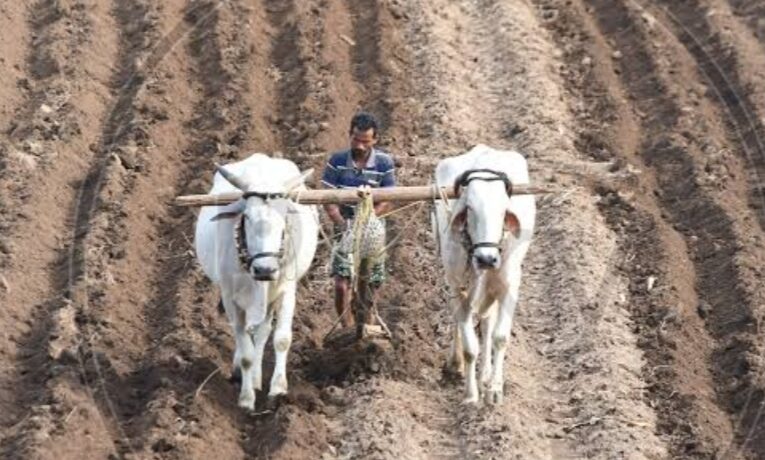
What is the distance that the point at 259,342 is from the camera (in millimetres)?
9531

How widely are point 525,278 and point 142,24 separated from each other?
6.23 metres

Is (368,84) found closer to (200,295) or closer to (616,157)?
(616,157)

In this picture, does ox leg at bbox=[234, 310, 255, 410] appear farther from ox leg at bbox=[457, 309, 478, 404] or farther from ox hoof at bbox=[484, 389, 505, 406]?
ox hoof at bbox=[484, 389, 505, 406]

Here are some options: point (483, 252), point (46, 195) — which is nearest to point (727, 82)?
point (46, 195)

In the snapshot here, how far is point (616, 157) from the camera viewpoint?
545 inches

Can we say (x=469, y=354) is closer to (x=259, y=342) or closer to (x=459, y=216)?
(x=459, y=216)

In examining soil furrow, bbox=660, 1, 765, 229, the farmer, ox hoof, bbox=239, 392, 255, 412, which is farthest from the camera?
soil furrow, bbox=660, 1, 765, 229

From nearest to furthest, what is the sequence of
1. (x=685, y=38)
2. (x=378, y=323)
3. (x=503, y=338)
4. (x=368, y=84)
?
(x=503, y=338)
(x=378, y=323)
(x=368, y=84)
(x=685, y=38)

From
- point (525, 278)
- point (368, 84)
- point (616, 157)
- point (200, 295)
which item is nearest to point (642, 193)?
point (616, 157)

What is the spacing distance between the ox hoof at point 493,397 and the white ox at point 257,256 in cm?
125

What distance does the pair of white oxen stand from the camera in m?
8.98

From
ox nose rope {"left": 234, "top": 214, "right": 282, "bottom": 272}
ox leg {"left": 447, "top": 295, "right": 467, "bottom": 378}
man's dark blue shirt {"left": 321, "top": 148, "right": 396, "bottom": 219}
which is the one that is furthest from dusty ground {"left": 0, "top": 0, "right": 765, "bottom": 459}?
ox nose rope {"left": 234, "top": 214, "right": 282, "bottom": 272}

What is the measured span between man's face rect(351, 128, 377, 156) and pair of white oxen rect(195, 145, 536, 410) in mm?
427

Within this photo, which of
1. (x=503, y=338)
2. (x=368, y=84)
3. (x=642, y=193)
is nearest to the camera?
(x=503, y=338)
